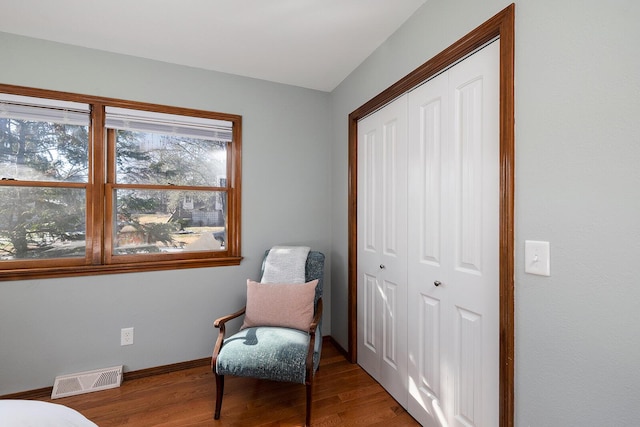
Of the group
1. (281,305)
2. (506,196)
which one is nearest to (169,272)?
(281,305)

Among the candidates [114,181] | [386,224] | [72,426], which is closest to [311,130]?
[386,224]

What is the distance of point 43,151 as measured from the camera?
2.13m

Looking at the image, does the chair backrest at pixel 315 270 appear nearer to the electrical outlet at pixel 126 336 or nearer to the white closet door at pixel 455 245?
the white closet door at pixel 455 245

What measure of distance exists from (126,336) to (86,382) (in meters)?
0.36

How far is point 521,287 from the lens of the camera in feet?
3.91

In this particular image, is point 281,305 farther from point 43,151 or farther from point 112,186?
point 43,151

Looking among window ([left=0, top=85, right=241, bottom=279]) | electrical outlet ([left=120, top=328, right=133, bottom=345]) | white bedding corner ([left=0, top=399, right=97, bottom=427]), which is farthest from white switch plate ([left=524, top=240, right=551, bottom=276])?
electrical outlet ([left=120, top=328, right=133, bottom=345])

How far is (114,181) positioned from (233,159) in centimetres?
93

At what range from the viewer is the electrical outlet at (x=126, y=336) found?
227 centimetres

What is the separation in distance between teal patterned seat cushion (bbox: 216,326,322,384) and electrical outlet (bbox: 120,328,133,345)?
94 centimetres

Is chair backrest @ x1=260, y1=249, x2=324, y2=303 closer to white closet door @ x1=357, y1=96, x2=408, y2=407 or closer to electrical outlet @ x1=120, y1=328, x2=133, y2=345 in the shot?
white closet door @ x1=357, y1=96, x2=408, y2=407

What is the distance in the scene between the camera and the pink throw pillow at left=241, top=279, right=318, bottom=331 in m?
2.11

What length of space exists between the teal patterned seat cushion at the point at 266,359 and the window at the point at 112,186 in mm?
913

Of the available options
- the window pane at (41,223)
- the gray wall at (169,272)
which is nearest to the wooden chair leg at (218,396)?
the gray wall at (169,272)
